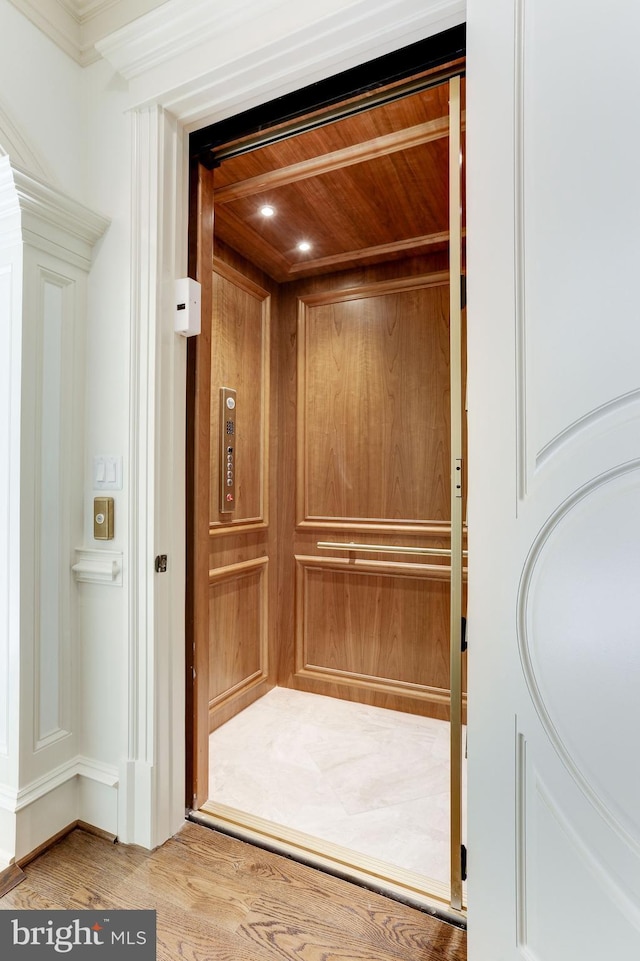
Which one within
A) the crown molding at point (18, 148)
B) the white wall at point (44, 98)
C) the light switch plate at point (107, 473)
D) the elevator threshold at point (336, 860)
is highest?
the white wall at point (44, 98)

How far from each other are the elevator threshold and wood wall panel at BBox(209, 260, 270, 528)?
124 centimetres

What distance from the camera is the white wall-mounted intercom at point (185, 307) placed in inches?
62.4

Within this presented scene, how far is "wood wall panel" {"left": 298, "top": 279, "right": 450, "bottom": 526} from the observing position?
255cm

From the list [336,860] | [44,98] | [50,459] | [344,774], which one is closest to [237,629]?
[344,774]

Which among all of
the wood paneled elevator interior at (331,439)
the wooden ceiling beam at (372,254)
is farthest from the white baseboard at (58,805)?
the wooden ceiling beam at (372,254)

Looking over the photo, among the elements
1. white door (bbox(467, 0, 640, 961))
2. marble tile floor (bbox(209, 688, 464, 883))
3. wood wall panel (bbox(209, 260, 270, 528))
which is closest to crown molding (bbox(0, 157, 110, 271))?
wood wall panel (bbox(209, 260, 270, 528))

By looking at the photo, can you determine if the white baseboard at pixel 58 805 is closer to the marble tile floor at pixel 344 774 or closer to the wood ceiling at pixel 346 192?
the marble tile floor at pixel 344 774

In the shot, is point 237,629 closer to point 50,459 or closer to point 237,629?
point 237,629

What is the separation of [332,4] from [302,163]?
637mm

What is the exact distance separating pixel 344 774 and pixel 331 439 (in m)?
1.69

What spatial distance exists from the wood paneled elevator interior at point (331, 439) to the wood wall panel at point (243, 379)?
0.04 ft

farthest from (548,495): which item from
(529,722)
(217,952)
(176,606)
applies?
(217,952)

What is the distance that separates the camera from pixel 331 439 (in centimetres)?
280

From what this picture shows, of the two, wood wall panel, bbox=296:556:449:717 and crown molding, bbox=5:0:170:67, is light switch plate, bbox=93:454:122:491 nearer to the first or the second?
crown molding, bbox=5:0:170:67
